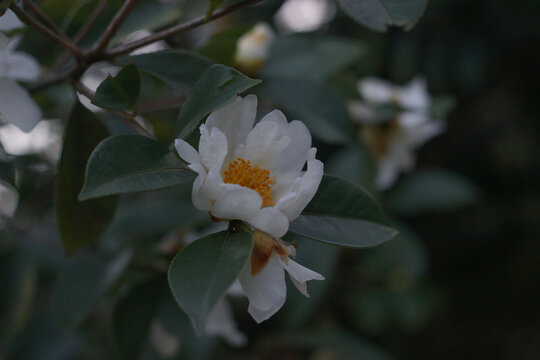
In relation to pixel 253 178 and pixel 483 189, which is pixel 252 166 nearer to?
pixel 253 178

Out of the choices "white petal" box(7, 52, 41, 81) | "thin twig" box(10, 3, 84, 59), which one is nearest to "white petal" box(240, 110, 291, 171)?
"thin twig" box(10, 3, 84, 59)

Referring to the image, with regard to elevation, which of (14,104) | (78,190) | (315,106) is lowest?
(315,106)

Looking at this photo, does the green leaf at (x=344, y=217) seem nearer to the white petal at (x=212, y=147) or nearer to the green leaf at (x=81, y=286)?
the white petal at (x=212, y=147)

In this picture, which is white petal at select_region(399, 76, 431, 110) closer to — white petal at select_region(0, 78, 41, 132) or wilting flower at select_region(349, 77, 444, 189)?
wilting flower at select_region(349, 77, 444, 189)

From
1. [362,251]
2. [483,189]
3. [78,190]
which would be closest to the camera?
[78,190]

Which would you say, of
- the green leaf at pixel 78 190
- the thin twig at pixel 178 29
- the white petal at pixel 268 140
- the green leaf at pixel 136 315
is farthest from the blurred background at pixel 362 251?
the white petal at pixel 268 140

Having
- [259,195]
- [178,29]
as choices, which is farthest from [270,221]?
[178,29]

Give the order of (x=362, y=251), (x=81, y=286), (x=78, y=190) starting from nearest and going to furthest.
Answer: (x=78, y=190) < (x=81, y=286) < (x=362, y=251)
